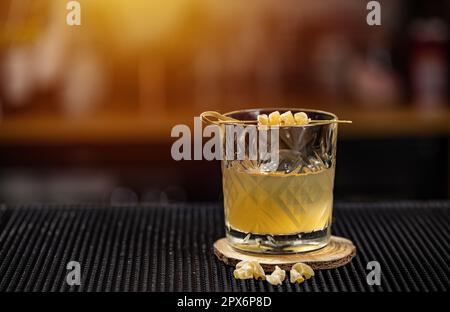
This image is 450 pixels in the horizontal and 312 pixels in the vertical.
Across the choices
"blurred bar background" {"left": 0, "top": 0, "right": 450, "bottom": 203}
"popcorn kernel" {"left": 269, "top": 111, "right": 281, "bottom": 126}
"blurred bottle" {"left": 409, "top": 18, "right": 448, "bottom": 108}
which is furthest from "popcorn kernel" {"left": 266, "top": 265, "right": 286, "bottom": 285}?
"blurred bottle" {"left": 409, "top": 18, "right": 448, "bottom": 108}

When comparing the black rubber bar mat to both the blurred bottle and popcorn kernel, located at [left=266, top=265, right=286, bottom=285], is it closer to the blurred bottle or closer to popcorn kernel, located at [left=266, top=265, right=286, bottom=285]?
popcorn kernel, located at [left=266, top=265, right=286, bottom=285]

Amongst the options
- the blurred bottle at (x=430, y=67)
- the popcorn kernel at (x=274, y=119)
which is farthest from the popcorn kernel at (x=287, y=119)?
the blurred bottle at (x=430, y=67)

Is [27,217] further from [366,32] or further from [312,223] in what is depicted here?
[366,32]

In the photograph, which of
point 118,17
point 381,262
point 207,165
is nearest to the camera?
point 381,262

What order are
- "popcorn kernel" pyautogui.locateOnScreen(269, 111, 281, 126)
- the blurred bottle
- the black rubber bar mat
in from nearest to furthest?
1. the black rubber bar mat
2. "popcorn kernel" pyautogui.locateOnScreen(269, 111, 281, 126)
3. the blurred bottle

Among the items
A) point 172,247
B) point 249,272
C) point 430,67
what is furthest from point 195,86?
point 249,272
